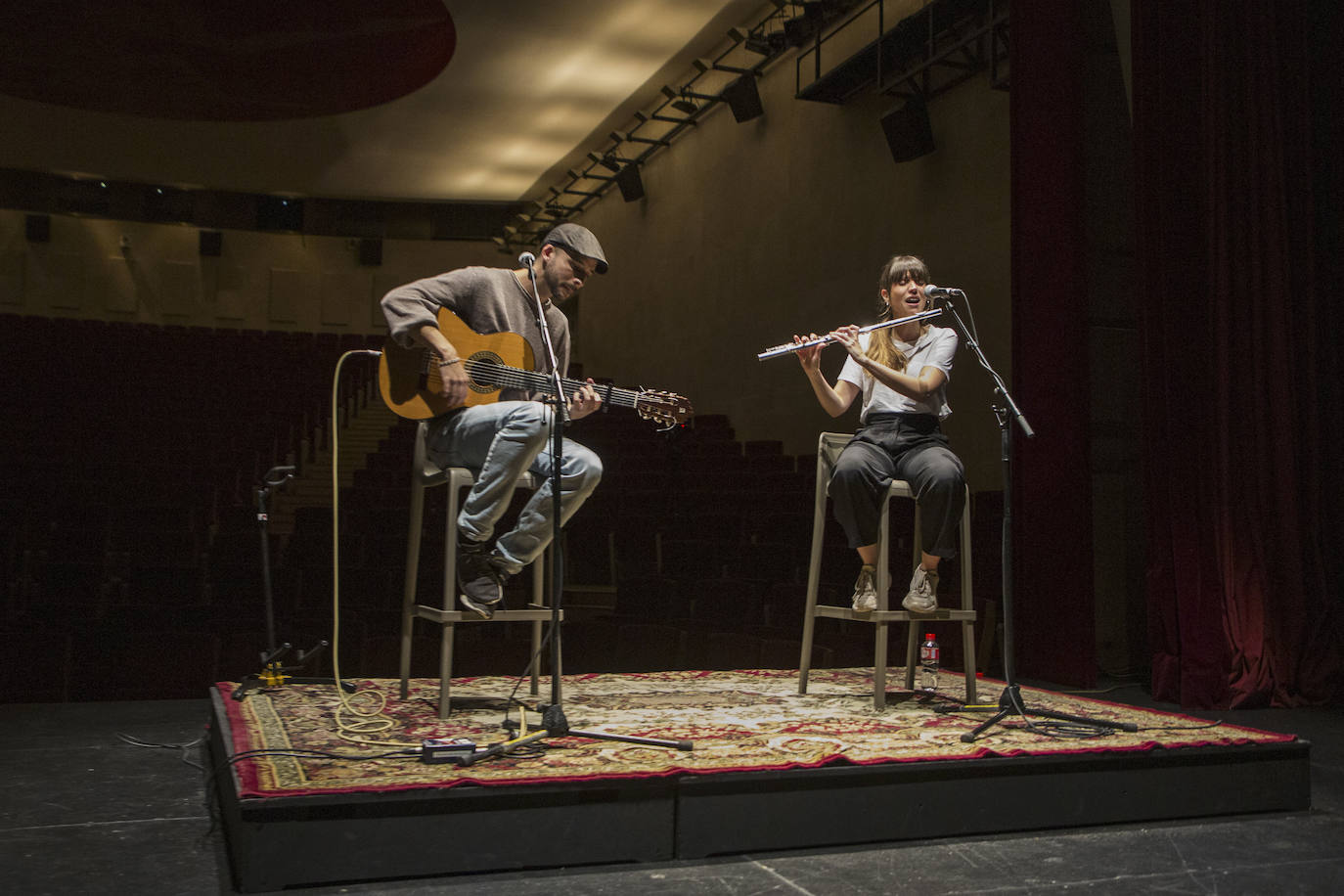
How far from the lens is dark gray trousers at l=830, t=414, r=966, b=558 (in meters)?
2.61

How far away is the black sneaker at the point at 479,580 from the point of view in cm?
229

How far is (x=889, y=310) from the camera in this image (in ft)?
9.29

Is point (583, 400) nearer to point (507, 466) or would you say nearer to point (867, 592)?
point (507, 466)

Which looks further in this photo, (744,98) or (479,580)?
(744,98)

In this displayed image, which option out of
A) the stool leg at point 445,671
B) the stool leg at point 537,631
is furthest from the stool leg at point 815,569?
the stool leg at point 445,671

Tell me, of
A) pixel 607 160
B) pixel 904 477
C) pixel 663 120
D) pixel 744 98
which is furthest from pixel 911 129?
pixel 607 160

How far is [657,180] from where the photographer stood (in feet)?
34.4

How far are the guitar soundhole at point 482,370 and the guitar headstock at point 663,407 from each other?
1.16ft

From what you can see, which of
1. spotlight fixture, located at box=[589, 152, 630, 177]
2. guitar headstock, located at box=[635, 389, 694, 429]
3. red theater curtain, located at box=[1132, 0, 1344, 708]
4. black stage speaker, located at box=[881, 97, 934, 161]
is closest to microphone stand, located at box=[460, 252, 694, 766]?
guitar headstock, located at box=[635, 389, 694, 429]

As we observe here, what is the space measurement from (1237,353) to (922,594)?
6.23 ft

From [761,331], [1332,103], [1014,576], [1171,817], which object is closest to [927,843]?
[1171,817]

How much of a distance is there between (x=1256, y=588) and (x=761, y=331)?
16.7ft

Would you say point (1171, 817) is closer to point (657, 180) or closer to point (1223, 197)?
point (1223, 197)

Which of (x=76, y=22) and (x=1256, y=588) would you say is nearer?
(x=1256, y=588)
